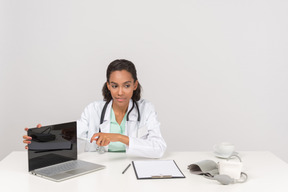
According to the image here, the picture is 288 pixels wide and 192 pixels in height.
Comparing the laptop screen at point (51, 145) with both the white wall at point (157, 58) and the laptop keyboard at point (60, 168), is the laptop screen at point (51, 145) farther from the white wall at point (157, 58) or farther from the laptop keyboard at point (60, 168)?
the white wall at point (157, 58)

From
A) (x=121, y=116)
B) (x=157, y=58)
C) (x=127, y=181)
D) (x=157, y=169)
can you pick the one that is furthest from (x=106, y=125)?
(x=157, y=58)

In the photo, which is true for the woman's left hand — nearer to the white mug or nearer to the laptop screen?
the laptop screen

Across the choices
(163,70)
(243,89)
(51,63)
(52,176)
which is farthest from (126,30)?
(52,176)

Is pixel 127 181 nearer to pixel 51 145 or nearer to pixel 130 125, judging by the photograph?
pixel 51 145

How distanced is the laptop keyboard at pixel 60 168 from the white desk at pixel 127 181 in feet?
0.20

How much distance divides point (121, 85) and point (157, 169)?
66cm

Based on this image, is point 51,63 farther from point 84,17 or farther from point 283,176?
point 283,176

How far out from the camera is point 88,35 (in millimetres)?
3439

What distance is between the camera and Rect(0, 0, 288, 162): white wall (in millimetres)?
3416

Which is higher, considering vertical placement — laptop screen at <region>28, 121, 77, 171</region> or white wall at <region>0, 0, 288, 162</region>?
white wall at <region>0, 0, 288, 162</region>

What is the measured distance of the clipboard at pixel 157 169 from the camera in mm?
1597

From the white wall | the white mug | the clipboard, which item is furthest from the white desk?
the white wall

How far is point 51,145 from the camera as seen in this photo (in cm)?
172

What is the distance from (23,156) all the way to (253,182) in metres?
1.33
